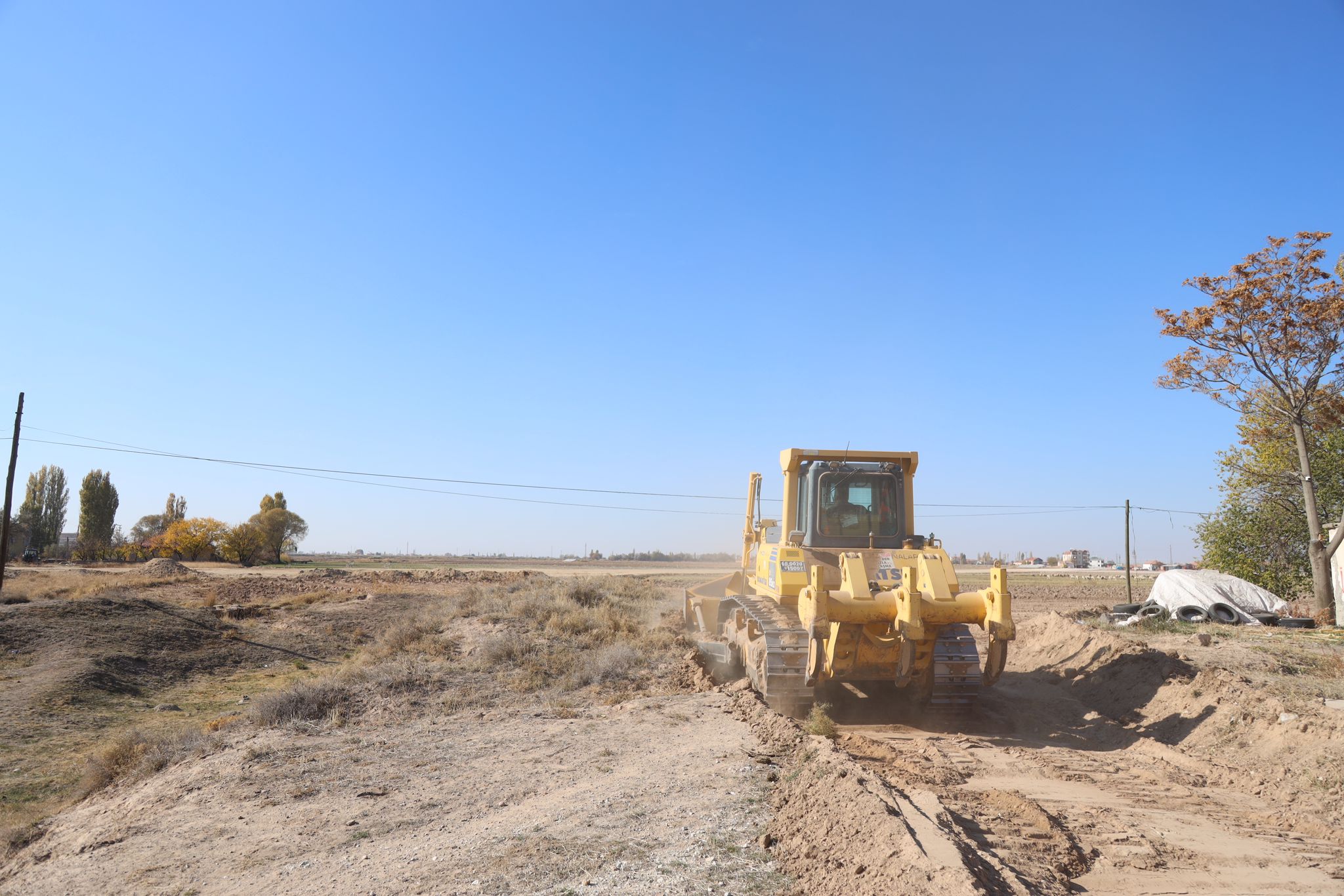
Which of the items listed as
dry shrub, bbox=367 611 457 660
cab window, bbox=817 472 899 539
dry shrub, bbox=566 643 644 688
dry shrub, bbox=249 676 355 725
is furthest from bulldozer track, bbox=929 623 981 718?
dry shrub, bbox=367 611 457 660

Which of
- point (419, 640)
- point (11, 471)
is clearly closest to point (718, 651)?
point (419, 640)

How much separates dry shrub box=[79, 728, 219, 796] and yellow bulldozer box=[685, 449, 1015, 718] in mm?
7201

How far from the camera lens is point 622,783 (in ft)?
24.1

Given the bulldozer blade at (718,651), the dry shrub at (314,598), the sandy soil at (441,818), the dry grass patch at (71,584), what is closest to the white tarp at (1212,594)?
Answer: the bulldozer blade at (718,651)

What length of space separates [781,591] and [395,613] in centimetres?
2137

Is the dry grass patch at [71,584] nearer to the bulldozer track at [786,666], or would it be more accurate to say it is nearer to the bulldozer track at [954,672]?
the bulldozer track at [786,666]

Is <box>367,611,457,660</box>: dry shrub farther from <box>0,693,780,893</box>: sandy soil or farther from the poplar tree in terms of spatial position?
the poplar tree

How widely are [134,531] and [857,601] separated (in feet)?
297

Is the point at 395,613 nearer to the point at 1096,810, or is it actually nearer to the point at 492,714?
the point at 492,714

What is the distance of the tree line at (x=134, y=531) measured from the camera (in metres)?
66.2

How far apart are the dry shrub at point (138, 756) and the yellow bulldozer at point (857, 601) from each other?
7.20 m

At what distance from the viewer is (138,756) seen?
32.7 ft

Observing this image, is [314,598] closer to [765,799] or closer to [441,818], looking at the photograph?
[441,818]

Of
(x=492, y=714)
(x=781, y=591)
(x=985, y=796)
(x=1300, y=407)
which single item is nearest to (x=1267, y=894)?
(x=985, y=796)
